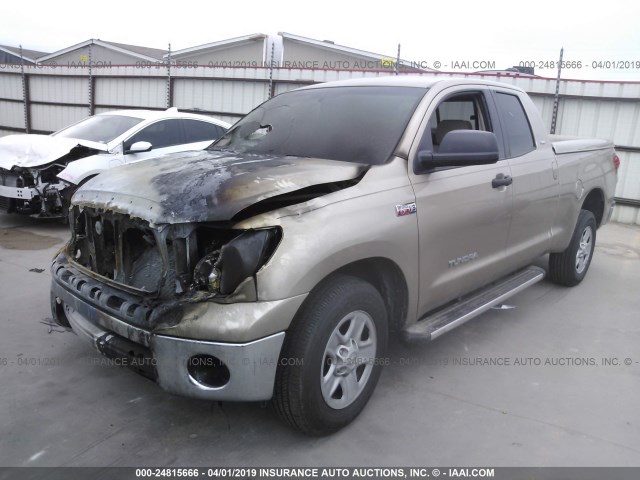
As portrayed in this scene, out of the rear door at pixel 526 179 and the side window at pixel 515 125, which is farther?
the side window at pixel 515 125

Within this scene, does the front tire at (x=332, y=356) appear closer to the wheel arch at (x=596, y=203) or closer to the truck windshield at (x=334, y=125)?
the truck windshield at (x=334, y=125)

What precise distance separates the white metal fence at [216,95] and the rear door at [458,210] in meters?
6.68

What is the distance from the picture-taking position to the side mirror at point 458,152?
3.20 m

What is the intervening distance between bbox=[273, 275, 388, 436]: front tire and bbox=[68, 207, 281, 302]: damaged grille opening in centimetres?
37

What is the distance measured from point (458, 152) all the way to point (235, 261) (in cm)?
159

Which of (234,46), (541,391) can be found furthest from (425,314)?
(234,46)

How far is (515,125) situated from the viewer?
14.4 ft

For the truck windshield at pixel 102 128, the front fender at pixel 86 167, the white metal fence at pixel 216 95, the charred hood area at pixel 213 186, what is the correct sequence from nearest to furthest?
the charred hood area at pixel 213 186 → the front fender at pixel 86 167 → the truck windshield at pixel 102 128 → the white metal fence at pixel 216 95

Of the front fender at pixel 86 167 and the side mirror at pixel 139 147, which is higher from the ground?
the side mirror at pixel 139 147

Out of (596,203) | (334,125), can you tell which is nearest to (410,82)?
(334,125)

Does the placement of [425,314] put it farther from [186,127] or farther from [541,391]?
[186,127]

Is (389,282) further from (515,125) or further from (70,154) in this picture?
(70,154)

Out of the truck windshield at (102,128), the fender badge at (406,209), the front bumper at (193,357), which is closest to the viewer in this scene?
the front bumper at (193,357)

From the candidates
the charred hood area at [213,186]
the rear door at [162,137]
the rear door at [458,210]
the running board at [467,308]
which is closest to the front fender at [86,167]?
the rear door at [162,137]
